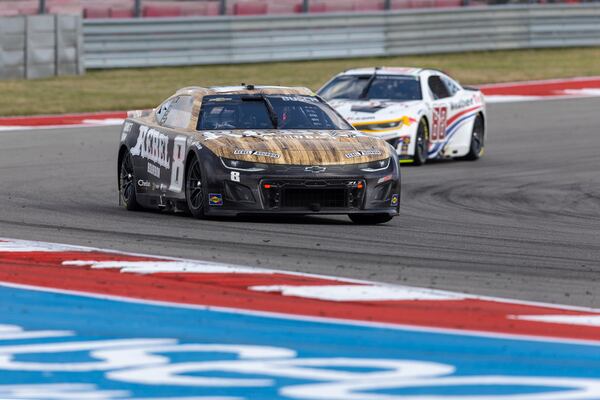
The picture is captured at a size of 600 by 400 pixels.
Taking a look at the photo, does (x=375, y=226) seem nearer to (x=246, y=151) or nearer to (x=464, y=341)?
(x=246, y=151)

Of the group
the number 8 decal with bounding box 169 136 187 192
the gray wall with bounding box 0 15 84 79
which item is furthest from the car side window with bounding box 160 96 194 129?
the gray wall with bounding box 0 15 84 79

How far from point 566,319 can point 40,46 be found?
21.2 metres

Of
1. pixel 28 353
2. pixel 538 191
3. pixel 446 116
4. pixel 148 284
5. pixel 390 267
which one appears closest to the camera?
pixel 28 353

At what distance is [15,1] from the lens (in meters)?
28.3

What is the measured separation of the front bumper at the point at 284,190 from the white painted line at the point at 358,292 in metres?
3.30

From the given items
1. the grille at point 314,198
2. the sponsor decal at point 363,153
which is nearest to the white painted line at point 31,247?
the grille at point 314,198

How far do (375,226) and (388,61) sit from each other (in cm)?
2031

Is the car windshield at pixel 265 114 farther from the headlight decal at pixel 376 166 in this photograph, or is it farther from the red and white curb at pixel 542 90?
the red and white curb at pixel 542 90

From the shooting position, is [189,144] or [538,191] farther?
[538,191]

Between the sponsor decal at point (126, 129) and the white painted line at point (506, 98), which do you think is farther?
the white painted line at point (506, 98)

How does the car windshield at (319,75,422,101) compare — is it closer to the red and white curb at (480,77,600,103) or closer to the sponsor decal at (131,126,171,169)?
the sponsor decal at (131,126,171,169)

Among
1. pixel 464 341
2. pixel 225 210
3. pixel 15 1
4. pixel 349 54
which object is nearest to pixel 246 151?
pixel 225 210

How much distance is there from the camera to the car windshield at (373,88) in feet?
64.7

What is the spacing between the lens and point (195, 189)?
12586 millimetres
